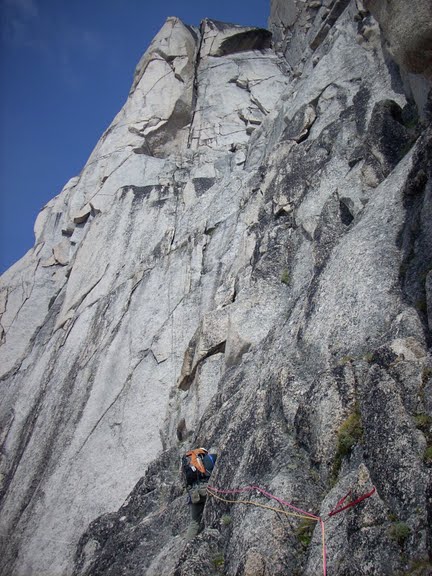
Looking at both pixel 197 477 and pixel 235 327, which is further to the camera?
pixel 235 327

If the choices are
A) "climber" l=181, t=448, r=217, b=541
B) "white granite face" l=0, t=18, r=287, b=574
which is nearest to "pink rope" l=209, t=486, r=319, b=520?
"climber" l=181, t=448, r=217, b=541

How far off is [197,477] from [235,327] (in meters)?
6.39

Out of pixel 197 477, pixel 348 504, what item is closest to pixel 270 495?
pixel 348 504

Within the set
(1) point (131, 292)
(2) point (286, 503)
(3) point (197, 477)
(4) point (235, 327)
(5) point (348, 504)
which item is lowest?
(5) point (348, 504)

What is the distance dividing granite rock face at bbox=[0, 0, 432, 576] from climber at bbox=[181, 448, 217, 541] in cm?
41

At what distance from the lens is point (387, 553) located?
8.84 meters

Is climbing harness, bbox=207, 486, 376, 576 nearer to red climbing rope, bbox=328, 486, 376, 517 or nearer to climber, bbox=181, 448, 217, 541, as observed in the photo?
red climbing rope, bbox=328, 486, 376, 517

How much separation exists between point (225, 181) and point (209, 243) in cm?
536

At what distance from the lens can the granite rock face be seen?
1109 centimetres

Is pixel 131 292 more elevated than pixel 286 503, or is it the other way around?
pixel 131 292

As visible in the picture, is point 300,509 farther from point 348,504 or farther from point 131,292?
point 131,292

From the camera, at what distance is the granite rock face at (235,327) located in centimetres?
1109

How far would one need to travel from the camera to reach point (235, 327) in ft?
66.1

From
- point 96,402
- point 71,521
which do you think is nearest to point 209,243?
point 96,402
